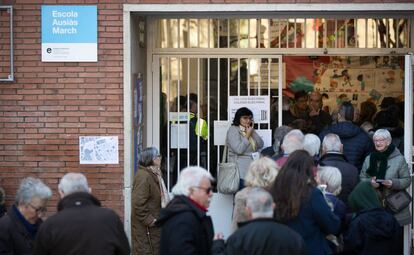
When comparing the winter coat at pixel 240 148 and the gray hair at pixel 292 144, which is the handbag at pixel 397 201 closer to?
the winter coat at pixel 240 148

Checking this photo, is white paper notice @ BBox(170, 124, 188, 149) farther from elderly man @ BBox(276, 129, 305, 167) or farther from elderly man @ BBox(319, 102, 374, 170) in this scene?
elderly man @ BBox(276, 129, 305, 167)

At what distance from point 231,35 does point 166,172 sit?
2.04 metres

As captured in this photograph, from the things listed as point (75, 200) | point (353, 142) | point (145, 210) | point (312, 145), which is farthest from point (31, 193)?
point (353, 142)

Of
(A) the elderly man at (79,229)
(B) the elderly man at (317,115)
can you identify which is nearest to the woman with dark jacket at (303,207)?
(A) the elderly man at (79,229)

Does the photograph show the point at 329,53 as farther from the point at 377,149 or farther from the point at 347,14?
the point at 377,149

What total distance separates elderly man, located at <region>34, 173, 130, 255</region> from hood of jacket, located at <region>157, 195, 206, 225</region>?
415mm

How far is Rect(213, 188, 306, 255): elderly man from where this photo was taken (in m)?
5.53

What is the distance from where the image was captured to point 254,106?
11211mm

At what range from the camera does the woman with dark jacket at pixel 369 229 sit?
7.39m

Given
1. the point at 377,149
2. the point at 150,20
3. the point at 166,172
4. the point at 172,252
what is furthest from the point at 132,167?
the point at 172,252

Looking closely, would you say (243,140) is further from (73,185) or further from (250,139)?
(73,185)

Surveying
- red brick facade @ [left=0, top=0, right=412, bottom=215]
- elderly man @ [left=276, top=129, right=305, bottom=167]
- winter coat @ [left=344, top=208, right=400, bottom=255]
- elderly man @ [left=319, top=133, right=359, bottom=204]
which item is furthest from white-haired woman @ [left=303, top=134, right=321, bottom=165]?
red brick facade @ [left=0, top=0, right=412, bottom=215]

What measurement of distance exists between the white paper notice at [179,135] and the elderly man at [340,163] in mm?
2814

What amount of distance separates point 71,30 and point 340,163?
354 centimetres
